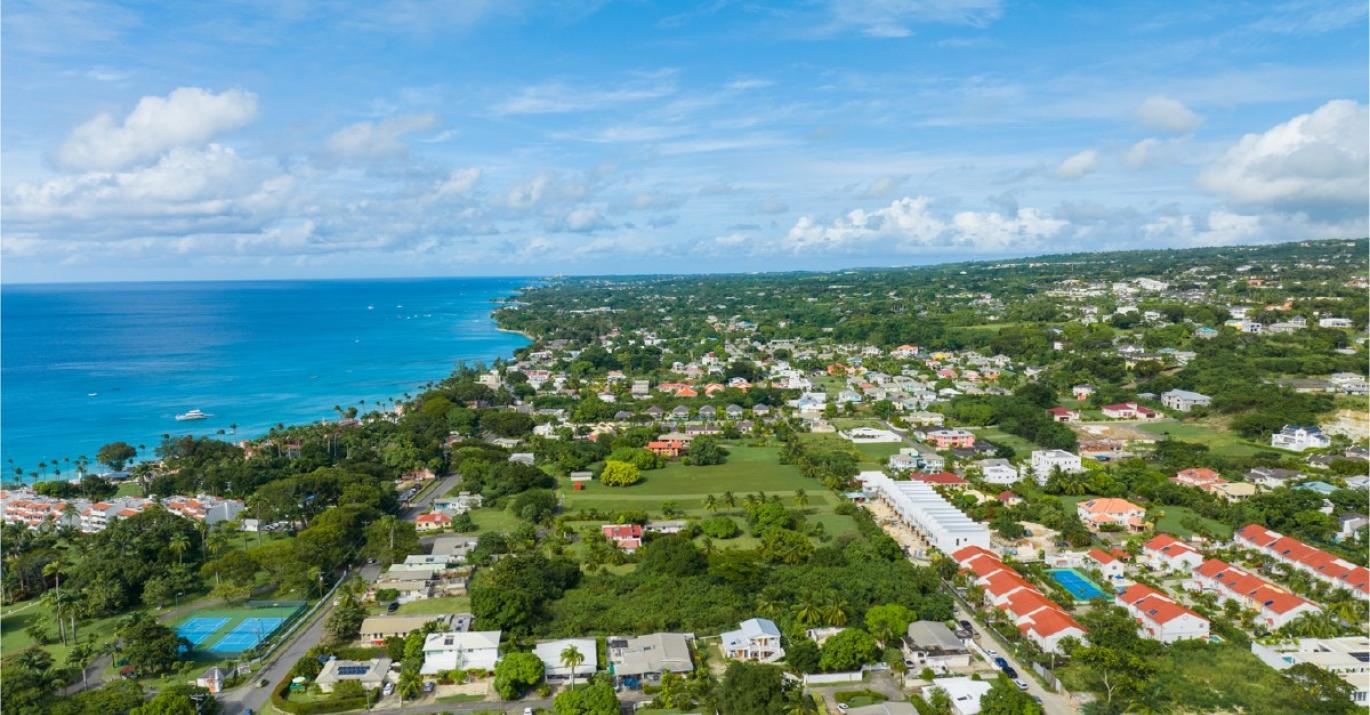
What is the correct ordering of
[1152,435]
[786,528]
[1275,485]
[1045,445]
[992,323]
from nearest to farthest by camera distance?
[786,528]
[1275,485]
[1045,445]
[1152,435]
[992,323]

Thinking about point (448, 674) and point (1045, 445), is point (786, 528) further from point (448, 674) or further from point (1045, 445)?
point (1045, 445)

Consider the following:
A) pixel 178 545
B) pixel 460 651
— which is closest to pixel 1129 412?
pixel 460 651

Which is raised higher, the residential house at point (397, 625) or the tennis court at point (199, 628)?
the residential house at point (397, 625)

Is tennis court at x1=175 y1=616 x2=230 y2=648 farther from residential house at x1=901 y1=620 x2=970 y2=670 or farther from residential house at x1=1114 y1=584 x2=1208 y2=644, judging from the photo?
residential house at x1=1114 y1=584 x2=1208 y2=644

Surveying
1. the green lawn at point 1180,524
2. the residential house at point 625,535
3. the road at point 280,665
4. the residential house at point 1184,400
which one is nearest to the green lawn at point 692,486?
the residential house at point 625,535

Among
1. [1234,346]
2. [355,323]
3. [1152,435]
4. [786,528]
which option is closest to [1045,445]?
[1152,435]

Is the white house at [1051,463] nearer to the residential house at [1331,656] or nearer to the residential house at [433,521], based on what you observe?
the residential house at [1331,656]
